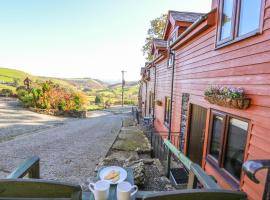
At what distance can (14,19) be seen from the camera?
66.1 ft

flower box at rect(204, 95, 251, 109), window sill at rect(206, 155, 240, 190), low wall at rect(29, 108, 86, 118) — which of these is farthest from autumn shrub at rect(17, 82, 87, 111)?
flower box at rect(204, 95, 251, 109)

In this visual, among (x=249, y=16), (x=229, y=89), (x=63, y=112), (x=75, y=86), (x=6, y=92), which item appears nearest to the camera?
(x=249, y=16)

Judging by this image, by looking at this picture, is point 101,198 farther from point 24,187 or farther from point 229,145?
point 229,145

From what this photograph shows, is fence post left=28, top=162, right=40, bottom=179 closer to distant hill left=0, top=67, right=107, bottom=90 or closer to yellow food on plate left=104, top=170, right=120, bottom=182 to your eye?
yellow food on plate left=104, top=170, right=120, bottom=182

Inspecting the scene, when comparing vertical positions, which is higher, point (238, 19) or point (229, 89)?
point (238, 19)

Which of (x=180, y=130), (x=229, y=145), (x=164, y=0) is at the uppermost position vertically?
(x=164, y=0)

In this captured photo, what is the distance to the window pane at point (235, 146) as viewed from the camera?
2.98 metres

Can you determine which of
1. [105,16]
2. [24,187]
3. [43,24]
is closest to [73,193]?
[24,187]

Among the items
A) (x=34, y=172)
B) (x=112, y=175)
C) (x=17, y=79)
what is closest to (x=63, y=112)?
(x=34, y=172)

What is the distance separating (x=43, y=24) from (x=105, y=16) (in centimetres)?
904

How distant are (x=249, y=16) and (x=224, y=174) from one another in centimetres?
271

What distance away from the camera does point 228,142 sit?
339 centimetres

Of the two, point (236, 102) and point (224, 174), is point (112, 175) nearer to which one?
point (236, 102)

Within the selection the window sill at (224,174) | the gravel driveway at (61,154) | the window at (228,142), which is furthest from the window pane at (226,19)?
the gravel driveway at (61,154)
